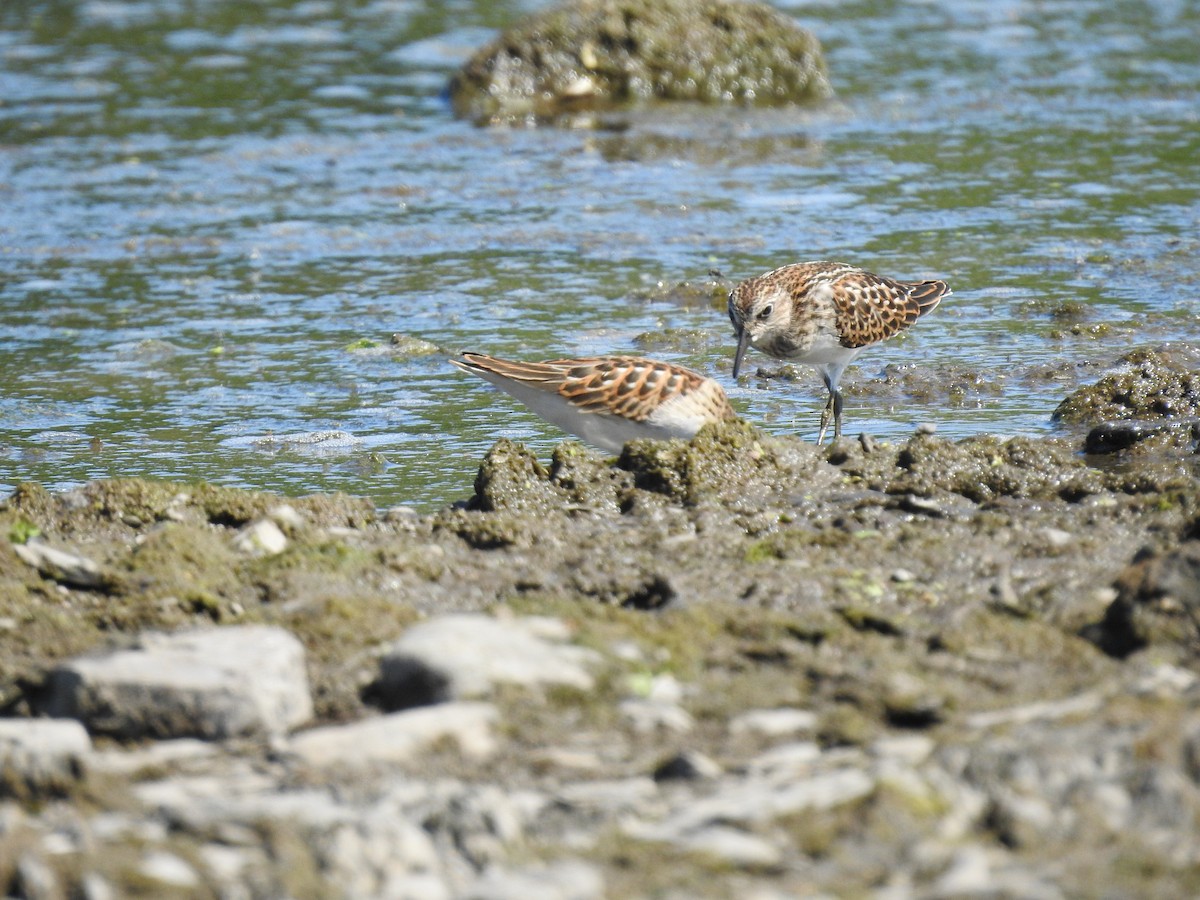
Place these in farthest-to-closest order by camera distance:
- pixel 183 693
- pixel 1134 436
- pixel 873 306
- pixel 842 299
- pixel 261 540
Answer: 1. pixel 873 306
2. pixel 842 299
3. pixel 1134 436
4. pixel 261 540
5. pixel 183 693

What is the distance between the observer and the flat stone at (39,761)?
4406mm

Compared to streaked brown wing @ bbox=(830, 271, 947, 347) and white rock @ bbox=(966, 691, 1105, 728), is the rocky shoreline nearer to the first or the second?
white rock @ bbox=(966, 691, 1105, 728)

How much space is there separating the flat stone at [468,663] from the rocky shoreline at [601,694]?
0.01 m

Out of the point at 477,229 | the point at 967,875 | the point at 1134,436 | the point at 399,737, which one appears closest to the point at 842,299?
the point at 1134,436

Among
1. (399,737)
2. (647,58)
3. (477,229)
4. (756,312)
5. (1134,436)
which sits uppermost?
(647,58)

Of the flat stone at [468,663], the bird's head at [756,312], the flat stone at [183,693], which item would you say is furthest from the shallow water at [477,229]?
the flat stone at [183,693]

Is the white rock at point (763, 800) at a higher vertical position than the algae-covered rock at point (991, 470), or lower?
higher

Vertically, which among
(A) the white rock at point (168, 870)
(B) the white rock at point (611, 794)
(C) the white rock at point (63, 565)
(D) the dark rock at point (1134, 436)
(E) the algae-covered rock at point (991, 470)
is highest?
(A) the white rock at point (168, 870)

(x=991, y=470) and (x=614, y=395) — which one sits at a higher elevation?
(x=614, y=395)

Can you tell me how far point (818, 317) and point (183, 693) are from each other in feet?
17.9

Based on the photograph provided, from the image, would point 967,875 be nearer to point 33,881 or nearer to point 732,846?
point 732,846

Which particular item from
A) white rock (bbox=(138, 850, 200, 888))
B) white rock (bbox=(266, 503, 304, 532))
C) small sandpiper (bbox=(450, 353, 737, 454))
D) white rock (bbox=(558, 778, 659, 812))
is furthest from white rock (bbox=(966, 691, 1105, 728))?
small sandpiper (bbox=(450, 353, 737, 454))

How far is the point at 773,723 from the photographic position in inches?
189

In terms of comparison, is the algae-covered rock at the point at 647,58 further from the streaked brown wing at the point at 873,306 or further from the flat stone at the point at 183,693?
the flat stone at the point at 183,693
